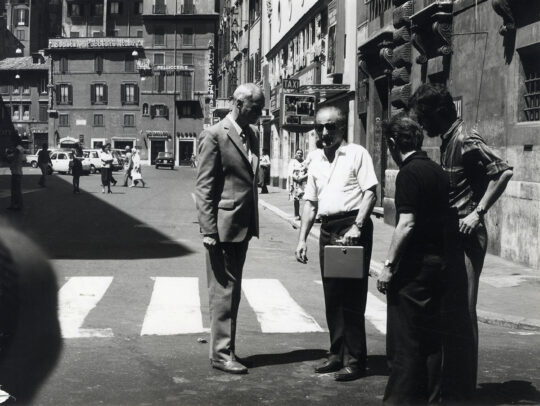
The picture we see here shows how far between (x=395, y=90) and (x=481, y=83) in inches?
187

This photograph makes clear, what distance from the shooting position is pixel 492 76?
585 inches

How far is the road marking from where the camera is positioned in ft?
26.8

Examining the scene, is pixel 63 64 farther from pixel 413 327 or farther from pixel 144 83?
pixel 413 327

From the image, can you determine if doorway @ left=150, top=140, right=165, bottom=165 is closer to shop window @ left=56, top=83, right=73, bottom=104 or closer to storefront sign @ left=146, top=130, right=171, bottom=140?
storefront sign @ left=146, top=130, right=171, bottom=140

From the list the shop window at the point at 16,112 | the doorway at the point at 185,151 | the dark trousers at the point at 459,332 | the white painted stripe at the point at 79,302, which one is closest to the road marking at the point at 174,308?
the white painted stripe at the point at 79,302

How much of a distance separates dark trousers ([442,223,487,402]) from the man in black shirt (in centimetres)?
18

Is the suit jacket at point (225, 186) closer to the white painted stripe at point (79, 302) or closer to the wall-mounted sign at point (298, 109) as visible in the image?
the white painted stripe at point (79, 302)

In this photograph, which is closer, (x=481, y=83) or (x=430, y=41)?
(x=481, y=83)

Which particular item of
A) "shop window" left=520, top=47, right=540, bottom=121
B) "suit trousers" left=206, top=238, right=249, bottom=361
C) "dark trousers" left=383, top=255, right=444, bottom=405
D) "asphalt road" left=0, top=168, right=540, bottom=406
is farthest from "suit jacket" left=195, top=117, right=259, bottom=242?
"shop window" left=520, top=47, right=540, bottom=121

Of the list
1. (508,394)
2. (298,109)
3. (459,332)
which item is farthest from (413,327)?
(298,109)

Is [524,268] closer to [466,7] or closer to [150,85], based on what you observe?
[466,7]

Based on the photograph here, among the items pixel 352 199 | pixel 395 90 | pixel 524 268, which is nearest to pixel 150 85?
pixel 395 90

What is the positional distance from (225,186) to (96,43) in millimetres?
90940

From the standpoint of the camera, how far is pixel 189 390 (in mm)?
5902
